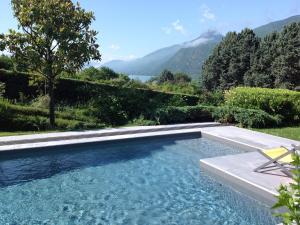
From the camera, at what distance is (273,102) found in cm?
1588

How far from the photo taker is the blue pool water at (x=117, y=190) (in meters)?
6.80

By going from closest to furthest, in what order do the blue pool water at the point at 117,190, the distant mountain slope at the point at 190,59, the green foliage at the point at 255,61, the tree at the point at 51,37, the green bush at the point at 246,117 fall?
the blue pool water at the point at 117,190 → the tree at the point at 51,37 → the green bush at the point at 246,117 → the green foliage at the point at 255,61 → the distant mountain slope at the point at 190,59

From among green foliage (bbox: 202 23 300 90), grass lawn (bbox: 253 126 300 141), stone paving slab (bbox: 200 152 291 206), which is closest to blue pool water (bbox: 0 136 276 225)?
stone paving slab (bbox: 200 152 291 206)

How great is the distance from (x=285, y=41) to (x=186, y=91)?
3120 cm

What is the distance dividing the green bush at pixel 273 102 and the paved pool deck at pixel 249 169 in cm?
370

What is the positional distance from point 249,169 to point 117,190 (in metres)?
2.95

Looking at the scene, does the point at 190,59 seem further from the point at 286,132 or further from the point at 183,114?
the point at 286,132

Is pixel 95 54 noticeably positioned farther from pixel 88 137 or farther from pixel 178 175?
pixel 178 175

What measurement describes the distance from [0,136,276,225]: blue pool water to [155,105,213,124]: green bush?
319 centimetres

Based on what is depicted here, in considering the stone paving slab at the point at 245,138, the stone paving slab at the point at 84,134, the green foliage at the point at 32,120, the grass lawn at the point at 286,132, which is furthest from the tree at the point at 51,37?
the grass lawn at the point at 286,132

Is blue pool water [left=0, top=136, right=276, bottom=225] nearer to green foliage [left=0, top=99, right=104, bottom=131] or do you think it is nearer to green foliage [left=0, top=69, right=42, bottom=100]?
green foliage [left=0, top=99, right=104, bottom=131]

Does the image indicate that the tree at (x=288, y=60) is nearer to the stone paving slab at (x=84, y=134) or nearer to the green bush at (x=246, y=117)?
the green bush at (x=246, y=117)

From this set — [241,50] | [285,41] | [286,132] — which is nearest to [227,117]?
[286,132]

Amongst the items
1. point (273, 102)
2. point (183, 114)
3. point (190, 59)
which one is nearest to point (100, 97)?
point (183, 114)
